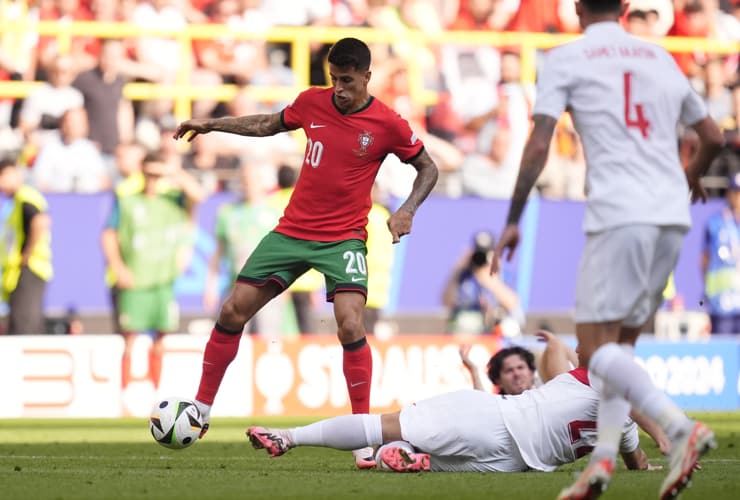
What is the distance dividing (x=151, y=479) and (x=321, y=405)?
7.61 m

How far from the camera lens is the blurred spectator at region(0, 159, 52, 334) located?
49.8ft

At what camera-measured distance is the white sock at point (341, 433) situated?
25.0ft

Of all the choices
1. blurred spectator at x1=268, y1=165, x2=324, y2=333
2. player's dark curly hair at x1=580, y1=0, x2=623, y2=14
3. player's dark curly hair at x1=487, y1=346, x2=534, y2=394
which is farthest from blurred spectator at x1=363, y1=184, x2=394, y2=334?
player's dark curly hair at x1=580, y1=0, x2=623, y2=14

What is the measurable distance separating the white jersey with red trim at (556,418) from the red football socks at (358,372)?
1.32 metres

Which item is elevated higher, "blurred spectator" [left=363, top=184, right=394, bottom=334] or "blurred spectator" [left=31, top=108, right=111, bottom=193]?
"blurred spectator" [left=31, top=108, right=111, bottom=193]

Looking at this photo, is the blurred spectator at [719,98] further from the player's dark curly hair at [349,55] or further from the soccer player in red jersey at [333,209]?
the player's dark curly hair at [349,55]

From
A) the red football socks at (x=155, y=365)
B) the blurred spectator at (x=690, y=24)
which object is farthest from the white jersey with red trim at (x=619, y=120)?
the blurred spectator at (x=690, y=24)

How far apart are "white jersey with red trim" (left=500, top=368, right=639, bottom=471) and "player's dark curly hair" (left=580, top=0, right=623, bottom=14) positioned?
6.97ft

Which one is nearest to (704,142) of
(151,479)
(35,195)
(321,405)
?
(151,479)

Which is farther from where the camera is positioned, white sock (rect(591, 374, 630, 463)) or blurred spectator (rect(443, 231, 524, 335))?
blurred spectator (rect(443, 231, 524, 335))

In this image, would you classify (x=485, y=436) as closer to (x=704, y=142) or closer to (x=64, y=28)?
(x=704, y=142)

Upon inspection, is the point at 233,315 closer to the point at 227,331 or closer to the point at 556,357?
the point at 227,331

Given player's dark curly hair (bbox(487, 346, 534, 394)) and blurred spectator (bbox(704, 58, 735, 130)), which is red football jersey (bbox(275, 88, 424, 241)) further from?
blurred spectator (bbox(704, 58, 735, 130))

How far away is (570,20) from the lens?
1895 centimetres
